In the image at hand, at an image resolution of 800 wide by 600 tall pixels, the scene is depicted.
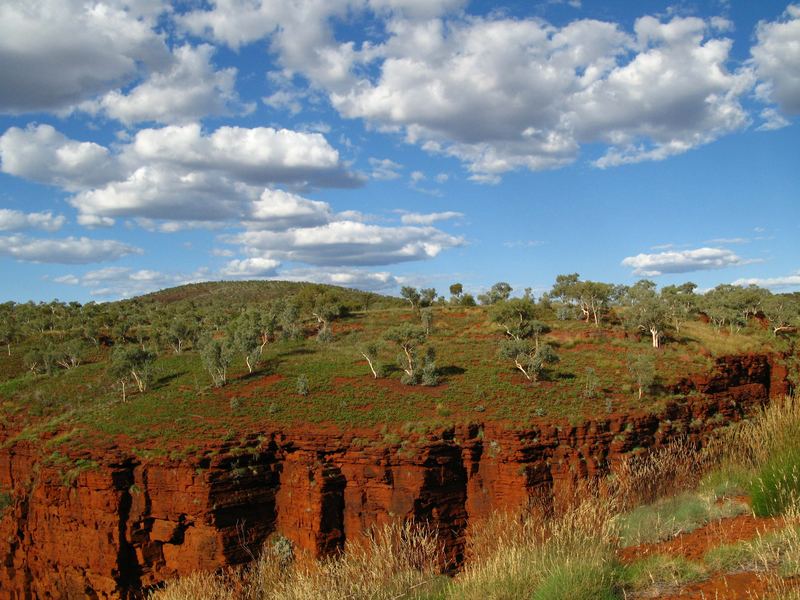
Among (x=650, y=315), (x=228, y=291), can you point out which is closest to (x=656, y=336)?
(x=650, y=315)

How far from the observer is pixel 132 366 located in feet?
89.4

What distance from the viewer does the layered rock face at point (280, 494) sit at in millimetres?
17766

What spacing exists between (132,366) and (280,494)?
1312 cm

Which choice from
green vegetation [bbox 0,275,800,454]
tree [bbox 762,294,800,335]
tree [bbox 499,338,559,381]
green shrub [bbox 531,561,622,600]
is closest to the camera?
green shrub [bbox 531,561,622,600]

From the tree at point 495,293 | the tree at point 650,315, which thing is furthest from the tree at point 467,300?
the tree at point 650,315

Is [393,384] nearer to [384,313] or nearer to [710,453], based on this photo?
[710,453]

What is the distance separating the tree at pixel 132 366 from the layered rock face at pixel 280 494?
7.15m

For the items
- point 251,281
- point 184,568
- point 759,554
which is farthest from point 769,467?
point 251,281

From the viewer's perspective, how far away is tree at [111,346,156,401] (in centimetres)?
2662

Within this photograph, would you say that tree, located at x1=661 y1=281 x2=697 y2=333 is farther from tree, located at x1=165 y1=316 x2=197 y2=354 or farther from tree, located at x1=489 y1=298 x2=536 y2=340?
tree, located at x1=165 y1=316 x2=197 y2=354

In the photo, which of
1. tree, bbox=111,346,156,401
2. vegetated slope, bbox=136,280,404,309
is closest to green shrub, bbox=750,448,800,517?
tree, bbox=111,346,156,401

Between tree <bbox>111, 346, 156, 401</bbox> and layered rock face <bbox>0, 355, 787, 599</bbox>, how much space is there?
715cm

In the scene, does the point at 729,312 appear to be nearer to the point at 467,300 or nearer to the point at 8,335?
the point at 467,300

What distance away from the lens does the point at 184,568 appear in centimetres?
1759
